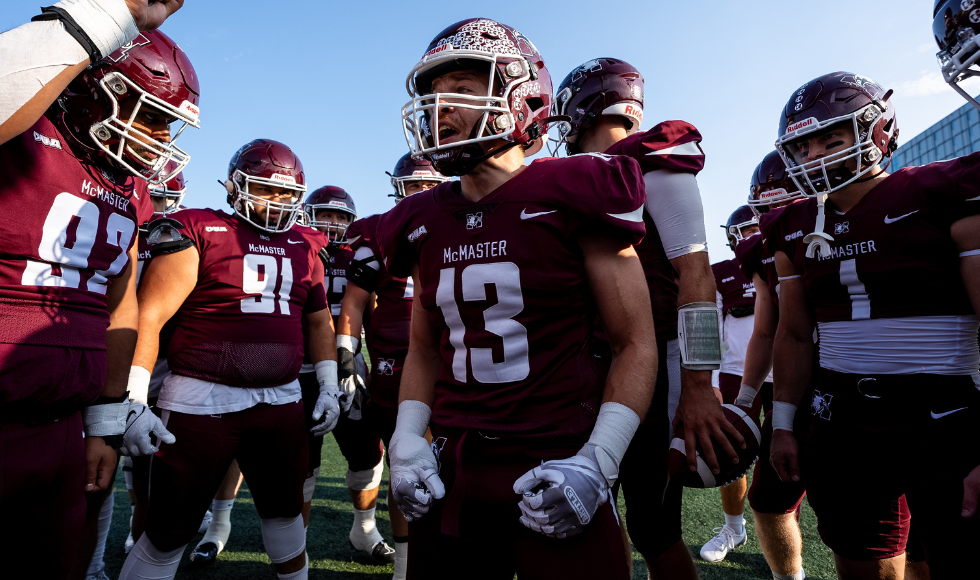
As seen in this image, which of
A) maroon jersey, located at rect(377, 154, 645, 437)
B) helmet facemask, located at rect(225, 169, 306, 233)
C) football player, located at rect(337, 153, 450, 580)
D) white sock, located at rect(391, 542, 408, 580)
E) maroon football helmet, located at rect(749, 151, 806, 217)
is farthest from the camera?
maroon football helmet, located at rect(749, 151, 806, 217)

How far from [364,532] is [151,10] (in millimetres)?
3783

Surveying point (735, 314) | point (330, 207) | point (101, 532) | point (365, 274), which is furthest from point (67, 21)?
point (735, 314)

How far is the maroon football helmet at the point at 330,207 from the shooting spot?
6367 millimetres

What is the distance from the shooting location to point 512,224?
1.64 metres

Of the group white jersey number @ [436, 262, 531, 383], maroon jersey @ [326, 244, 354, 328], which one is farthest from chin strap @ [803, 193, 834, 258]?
maroon jersey @ [326, 244, 354, 328]

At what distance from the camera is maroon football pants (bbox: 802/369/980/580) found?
194cm

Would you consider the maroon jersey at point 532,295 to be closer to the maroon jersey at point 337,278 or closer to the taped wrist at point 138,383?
the taped wrist at point 138,383

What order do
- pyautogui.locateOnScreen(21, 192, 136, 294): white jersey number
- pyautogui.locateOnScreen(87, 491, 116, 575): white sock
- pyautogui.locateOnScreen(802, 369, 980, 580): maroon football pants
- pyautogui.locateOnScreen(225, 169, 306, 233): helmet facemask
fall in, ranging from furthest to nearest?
1. pyautogui.locateOnScreen(87, 491, 116, 575): white sock
2. pyautogui.locateOnScreen(225, 169, 306, 233): helmet facemask
3. pyautogui.locateOnScreen(802, 369, 980, 580): maroon football pants
4. pyautogui.locateOnScreen(21, 192, 136, 294): white jersey number

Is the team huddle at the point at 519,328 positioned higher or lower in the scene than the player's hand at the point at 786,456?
higher

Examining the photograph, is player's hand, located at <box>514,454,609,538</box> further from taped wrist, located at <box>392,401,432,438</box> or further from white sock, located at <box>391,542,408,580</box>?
white sock, located at <box>391,542,408,580</box>

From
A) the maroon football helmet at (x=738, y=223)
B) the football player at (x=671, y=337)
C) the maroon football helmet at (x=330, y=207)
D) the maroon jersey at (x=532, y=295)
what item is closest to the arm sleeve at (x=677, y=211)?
the football player at (x=671, y=337)

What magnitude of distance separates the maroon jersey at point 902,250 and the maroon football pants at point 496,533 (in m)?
1.53

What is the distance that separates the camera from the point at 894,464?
2070mm

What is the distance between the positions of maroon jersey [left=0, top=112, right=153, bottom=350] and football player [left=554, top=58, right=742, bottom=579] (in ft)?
6.66
